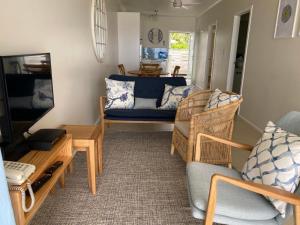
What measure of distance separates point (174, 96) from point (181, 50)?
712cm

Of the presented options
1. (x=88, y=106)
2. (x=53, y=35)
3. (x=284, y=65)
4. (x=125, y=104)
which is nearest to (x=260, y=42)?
(x=284, y=65)

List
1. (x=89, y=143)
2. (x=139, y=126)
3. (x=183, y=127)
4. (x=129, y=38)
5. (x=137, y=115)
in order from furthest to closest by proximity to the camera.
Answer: (x=129, y=38) → (x=139, y=126) → (x=137, y=115) → (x=183, y=127) → (x=89, y=143)

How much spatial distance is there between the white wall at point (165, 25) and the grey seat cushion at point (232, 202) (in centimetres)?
857

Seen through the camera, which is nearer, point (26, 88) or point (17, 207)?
point (17, 207)

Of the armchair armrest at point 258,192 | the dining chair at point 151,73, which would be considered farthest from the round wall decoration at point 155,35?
the armchair armrest at point 258,192

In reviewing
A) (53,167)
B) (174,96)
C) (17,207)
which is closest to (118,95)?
(174,96)

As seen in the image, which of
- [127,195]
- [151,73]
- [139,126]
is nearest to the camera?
[127,195]

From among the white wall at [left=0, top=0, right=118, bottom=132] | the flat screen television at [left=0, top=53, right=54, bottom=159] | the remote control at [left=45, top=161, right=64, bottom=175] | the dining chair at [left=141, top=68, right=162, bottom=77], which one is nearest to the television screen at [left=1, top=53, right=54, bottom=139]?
the flat screen television at [left=0, top=53, right=54, bottom=159]

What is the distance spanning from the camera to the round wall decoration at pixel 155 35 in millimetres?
9344

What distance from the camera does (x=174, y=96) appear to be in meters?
3.15

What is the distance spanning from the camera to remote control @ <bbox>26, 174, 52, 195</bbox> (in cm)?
134

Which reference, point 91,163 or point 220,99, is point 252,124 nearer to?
point 220,99

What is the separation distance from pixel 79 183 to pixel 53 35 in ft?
4.52

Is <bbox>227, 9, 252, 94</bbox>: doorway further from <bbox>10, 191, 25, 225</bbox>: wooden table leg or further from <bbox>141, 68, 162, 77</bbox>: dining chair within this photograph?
<bbox>10, 191, 25, 225</bbox>: wooden table leg
